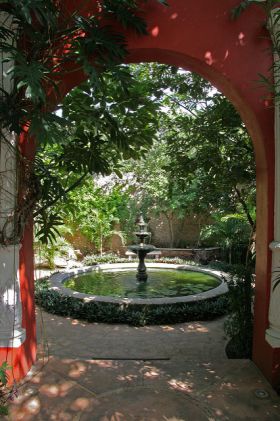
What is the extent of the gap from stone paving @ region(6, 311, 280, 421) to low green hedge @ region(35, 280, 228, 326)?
1219 mm

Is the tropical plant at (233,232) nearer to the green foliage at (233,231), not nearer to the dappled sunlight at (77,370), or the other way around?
the green foliage at (233,231)

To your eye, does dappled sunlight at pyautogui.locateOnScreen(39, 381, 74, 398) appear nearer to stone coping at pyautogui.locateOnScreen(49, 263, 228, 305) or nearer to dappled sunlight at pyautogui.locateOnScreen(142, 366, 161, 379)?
dappled sunlight at pyautogui.locateOnScreen(142, 366, 161, 379)

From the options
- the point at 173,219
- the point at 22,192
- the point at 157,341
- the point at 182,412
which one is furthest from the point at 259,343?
the point at 173,219

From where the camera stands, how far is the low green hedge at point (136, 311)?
5828mm

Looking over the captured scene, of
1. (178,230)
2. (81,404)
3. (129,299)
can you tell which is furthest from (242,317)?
(178,230)

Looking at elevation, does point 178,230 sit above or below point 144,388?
above

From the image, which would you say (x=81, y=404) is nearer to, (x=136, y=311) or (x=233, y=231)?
(x=136, y=311)

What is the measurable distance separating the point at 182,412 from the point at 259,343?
3.50 feet

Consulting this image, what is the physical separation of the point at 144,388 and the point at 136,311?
2824 millimetres

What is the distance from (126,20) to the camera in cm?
294

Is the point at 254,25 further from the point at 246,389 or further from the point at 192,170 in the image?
the point at 246,389

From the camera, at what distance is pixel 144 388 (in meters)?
3.16

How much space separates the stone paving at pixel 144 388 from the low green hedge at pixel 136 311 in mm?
1219

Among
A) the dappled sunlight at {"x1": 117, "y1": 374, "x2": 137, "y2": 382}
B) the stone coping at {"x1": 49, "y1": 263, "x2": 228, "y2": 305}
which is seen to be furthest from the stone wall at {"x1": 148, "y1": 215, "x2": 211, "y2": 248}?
the dappled sunlight at {"x1": 117, "y1": 374, "x2": 137, "y2": 382}
